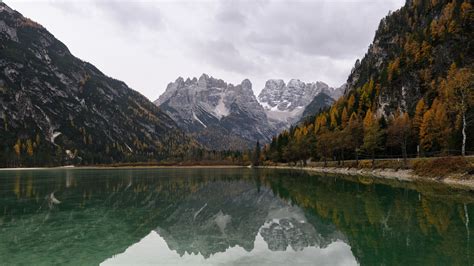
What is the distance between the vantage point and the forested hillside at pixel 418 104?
77.9 m

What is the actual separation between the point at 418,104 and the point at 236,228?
96214 millimetres

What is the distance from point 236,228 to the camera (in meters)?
26.2

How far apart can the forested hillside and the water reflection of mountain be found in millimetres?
49785

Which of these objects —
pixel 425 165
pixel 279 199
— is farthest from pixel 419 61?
pixel 279 199

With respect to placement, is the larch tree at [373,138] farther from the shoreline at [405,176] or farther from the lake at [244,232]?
the lake at [244,232]

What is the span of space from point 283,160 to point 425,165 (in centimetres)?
12230

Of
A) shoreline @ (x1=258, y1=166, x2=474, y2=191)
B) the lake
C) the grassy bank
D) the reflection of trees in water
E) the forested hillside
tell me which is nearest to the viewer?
the reflection of trees in water

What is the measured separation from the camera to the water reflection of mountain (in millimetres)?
21094

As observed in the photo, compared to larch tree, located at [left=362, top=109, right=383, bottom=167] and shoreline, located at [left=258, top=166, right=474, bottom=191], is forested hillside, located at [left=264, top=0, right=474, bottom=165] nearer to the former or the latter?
larch tree, located at [left=362, top=109, right=383, bottom=167]

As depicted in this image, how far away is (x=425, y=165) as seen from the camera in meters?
67.1

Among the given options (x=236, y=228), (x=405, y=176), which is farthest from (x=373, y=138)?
A: (x=236, y=228)

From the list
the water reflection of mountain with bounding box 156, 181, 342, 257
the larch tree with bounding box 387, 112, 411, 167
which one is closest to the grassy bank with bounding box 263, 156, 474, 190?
the larch tree with bounding box 387, 112, 411, 167

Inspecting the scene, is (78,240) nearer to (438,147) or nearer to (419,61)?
(438,147)

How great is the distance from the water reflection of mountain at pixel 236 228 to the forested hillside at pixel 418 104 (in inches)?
1960
